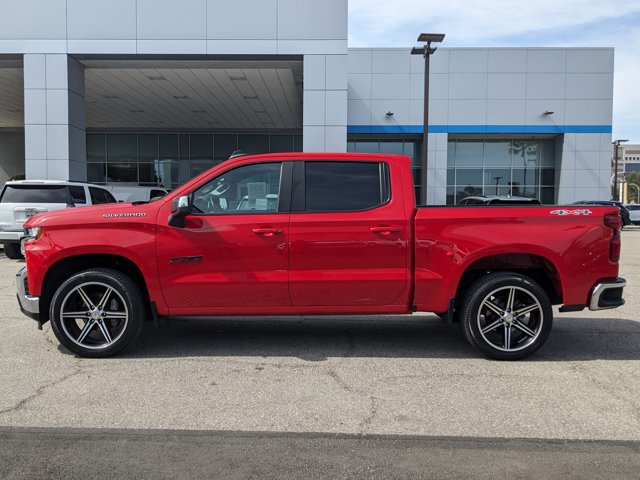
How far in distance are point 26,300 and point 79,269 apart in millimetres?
552

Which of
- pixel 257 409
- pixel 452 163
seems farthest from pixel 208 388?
pixel 452 163

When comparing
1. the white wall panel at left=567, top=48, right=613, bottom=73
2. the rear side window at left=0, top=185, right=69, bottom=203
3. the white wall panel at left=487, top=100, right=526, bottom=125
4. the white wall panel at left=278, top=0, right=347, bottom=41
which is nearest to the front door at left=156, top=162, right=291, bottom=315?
the rear side window at left=0, top=185, right=69, bottom=203

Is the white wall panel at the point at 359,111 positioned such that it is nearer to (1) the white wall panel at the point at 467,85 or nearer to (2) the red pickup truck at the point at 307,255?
(1) the white wall panel at the point at 467,85

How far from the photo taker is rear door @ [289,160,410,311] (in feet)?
16.7

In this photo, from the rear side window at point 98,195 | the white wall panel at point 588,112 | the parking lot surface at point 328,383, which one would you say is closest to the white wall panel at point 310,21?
the rear side window at point 98,195

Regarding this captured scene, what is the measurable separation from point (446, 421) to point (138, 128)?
33127 mm

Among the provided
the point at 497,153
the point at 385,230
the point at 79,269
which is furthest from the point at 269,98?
the point at 385,230

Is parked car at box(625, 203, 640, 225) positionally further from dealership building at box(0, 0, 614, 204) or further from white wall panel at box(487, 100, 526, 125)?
white wall panel at box(487, 100, 526, 125)

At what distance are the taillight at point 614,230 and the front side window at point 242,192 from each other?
3171mm

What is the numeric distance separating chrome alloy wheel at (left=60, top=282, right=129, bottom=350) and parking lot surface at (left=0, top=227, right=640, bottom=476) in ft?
0.77

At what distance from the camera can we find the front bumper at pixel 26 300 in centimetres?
521

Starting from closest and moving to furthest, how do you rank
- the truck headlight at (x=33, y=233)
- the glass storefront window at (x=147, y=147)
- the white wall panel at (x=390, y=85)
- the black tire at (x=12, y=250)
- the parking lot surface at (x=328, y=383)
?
the parking lot surface at (x=328, y=383)
the truck headlight at (x=33, y=233)
the black tire at (x=12, y=250)
the white wall panel at (x=390, y=85)
the glass storefront window at (x=147, y=147)

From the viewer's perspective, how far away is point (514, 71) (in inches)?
1141

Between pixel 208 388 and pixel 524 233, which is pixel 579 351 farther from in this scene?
pixel 208 388
